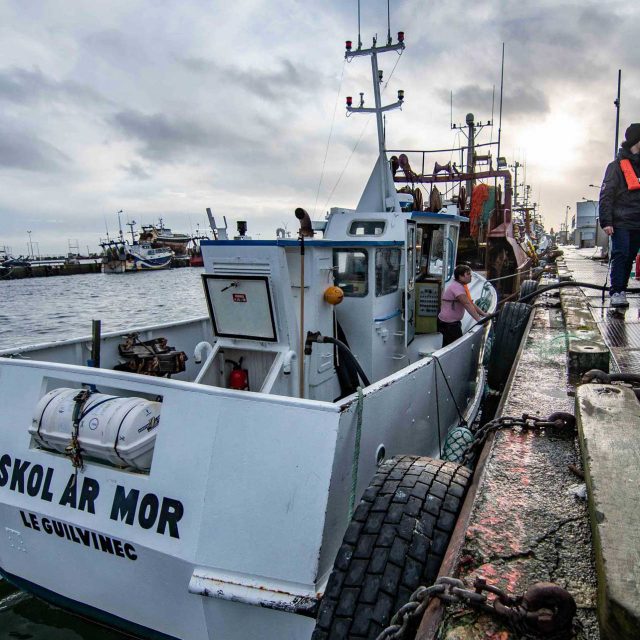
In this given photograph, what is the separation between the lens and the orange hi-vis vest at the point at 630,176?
549 cm

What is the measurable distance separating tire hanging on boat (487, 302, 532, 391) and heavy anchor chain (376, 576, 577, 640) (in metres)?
6.18

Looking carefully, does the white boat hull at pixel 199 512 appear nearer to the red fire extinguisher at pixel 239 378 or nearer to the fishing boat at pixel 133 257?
the red fire extinguisher at pixel 239 378

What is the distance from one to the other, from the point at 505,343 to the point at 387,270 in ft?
9.15

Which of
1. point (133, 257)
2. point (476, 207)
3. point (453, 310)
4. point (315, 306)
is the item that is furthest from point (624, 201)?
point (133, 257)

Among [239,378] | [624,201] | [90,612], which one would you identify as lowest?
[90,612]

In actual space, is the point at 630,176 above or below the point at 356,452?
above

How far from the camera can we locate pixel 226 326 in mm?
4598

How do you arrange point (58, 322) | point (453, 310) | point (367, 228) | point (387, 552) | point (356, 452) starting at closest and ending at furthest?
point (387, 552), point (356, 452), point (367, 228), point (453, 310), point (58, 322)

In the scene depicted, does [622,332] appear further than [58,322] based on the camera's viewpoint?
No

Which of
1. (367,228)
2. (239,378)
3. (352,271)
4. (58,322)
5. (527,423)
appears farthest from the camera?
(58,322)

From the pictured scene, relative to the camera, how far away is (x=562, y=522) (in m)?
1.95

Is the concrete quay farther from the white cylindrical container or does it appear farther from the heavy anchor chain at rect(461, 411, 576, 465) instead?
the white cylindrical container

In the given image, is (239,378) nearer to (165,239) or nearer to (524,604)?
(524,604)

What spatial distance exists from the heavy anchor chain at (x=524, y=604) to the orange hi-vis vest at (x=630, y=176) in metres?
5.35
